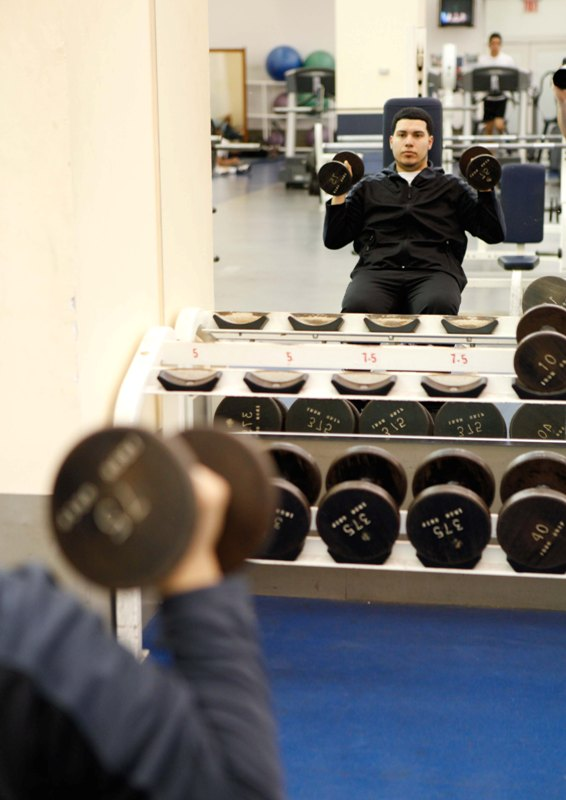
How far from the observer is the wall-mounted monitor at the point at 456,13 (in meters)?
15.2

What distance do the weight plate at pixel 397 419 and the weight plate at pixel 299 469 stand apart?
433mm

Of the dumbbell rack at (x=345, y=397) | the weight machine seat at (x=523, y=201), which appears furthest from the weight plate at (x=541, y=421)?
the weight machine seat at (x=523, y=201)

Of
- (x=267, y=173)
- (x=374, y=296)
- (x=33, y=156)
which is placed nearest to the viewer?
(x=33, y=156)

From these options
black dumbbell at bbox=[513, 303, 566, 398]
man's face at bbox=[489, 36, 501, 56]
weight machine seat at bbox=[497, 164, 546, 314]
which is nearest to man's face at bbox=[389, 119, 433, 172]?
weight machine seat at bbox=[497, 164, 546, 314]

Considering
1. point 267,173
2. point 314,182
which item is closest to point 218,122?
point 267,173

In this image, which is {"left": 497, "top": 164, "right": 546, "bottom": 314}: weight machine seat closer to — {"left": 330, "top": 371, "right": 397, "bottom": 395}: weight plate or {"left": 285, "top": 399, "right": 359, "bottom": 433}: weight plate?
{"left": 285, "top": 399, "right": 359, "bottom": 433}: weight plate

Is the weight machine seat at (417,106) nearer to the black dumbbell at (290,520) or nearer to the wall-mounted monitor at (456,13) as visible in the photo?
the black dumbbell at (290,520)

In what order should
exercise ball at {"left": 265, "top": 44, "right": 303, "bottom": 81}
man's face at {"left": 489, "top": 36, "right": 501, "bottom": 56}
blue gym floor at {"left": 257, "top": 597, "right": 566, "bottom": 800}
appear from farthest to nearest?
exercise ball at {"left": 265, "top": 44, "right": 303, "bottom": 81} → man's face at {"left": 489, "top": 36, "right": 501, "bottom": 56} → blue gym floor at {"left": 257, "top": 597, "right": 566, "bottom": 800}

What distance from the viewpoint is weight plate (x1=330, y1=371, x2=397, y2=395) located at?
231 cm

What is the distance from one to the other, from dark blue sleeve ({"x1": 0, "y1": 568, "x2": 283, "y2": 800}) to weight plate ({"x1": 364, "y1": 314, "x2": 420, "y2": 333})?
2.11 m

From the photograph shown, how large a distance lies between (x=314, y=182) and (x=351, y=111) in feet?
7.94

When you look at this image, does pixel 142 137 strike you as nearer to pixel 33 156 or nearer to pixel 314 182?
pixel 33 156

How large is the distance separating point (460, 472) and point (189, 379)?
2.10 feet

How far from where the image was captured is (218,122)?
50.3 feet
